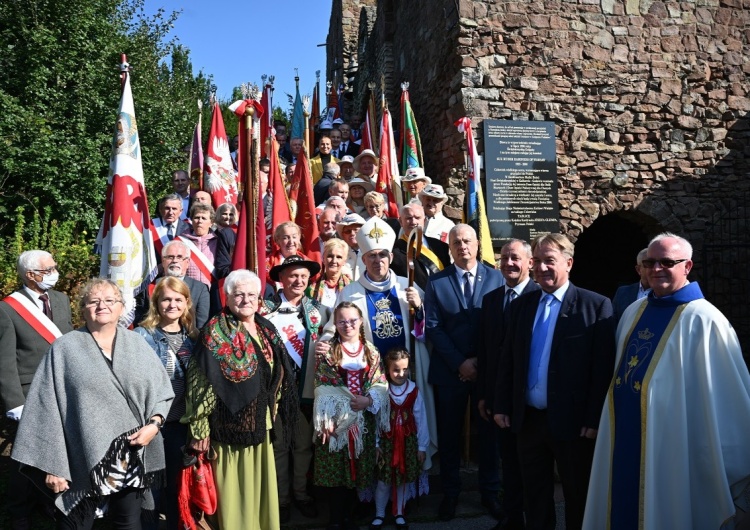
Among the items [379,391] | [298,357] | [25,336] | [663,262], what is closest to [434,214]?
[298,357]

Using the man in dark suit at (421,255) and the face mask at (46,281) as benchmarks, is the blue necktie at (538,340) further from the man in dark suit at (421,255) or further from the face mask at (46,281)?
the face mask at (46,281)

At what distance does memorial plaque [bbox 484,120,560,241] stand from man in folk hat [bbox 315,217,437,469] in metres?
3.37

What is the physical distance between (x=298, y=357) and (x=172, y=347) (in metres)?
1.00

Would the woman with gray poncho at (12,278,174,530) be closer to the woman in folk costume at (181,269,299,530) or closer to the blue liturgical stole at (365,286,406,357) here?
the woman in folk costume at (181,269,299,530)

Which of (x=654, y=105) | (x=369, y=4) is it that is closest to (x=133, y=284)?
(x=654, y=105)

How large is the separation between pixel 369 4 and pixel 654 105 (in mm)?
12597


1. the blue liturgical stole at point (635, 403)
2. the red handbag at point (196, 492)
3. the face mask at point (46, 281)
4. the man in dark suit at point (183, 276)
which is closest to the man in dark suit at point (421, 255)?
the man in dark suit at point (183, 276)

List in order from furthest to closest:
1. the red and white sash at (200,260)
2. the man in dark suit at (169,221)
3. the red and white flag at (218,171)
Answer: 1. the red and white flag at (218,171)
2. the man in dark suit at (169,221)
3. the red and white sash at (200,260)

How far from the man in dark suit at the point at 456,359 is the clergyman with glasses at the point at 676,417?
116 cm

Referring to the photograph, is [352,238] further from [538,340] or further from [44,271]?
[44,271]

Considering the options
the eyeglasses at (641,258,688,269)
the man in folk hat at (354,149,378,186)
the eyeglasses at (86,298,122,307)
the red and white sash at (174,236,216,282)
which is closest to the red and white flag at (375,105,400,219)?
the man in folk hat at (354,149,378,186)

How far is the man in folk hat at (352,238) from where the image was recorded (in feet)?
17.3

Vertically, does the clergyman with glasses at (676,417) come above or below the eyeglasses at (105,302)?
below

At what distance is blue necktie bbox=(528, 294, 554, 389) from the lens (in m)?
3.60
